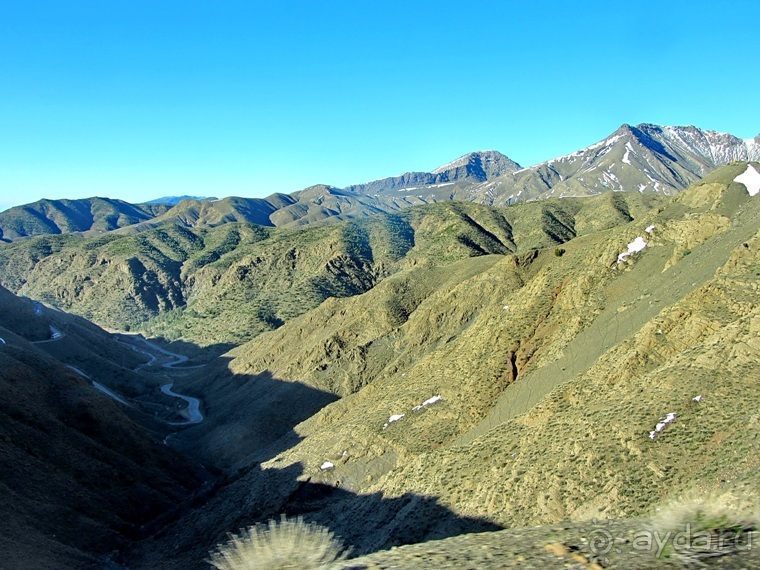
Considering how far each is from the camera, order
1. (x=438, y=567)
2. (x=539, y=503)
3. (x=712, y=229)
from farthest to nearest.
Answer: (x=712, y=229)
(x=539, y=503)
(x=438, y=567)

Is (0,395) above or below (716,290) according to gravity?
below

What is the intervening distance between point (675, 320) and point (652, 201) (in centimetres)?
17785

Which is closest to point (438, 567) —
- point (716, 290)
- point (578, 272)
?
point (716, 290)

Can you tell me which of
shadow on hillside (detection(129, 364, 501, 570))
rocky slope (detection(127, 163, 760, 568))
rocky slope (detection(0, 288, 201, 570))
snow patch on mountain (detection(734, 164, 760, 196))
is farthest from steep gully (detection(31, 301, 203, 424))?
snow patch on mountain (detection(734, 164, 760, 196))

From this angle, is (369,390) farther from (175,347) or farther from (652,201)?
(652,201)

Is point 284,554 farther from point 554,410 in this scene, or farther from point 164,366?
point 164,366

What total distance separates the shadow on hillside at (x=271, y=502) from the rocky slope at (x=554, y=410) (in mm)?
169

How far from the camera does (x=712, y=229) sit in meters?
40.3

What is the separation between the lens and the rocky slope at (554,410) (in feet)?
73.5

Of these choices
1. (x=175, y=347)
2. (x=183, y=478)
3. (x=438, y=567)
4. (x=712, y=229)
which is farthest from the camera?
(x=175, y=347)

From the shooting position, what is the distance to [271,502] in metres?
38.1

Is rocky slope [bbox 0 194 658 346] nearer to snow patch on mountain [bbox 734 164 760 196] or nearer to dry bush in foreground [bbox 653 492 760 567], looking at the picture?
snow patch on mountain [bbox 734 164 760 196]

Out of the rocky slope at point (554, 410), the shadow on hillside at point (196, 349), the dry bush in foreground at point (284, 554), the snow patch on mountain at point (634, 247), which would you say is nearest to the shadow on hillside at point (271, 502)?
the rocky slope at point (554, 410)

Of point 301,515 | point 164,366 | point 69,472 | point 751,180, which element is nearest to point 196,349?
point 164,366
